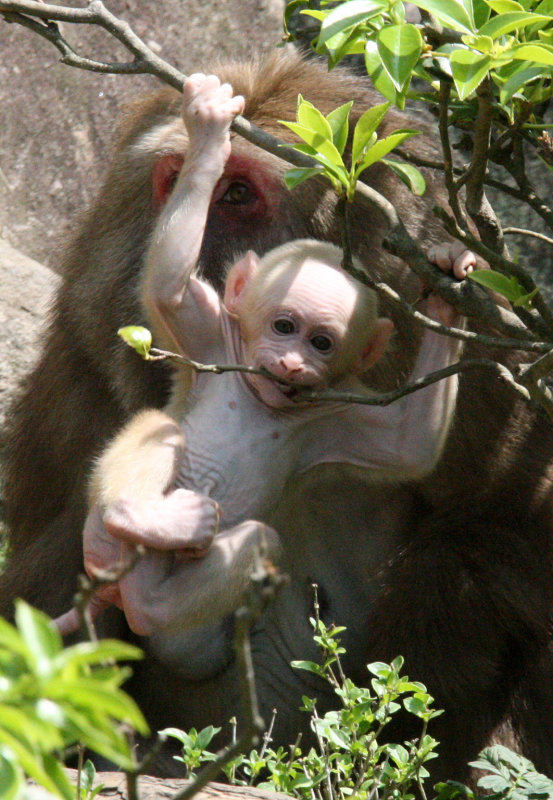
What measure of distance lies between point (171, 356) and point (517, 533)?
6.03 ft

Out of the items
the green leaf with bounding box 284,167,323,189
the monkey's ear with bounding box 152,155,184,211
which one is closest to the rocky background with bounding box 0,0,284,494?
the monkey's ear with bounding box 152,155,184,211

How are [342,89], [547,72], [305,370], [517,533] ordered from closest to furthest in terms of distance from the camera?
[547,72], [305,370], [517,533], [342,89]

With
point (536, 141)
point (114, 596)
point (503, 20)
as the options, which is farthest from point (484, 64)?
point (114, 596)

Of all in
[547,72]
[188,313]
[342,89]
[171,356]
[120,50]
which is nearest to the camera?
[547,72]

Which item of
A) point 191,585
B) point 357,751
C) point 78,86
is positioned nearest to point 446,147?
point 191,585

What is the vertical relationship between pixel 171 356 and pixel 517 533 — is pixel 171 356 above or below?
above

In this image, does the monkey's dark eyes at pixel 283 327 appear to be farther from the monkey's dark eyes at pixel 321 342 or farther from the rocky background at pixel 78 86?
the rocky background at pixel 78 86

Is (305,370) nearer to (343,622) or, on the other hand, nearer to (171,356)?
(171,356)

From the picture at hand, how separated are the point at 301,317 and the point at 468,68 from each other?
3.24 ft

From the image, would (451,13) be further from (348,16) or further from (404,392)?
(404,392)

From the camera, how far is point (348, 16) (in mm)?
2453

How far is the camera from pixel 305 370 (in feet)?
10.4

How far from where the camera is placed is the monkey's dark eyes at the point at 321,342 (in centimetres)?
326

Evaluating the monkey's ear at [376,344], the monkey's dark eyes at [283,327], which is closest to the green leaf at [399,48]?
the monkey's dark eyes at [283,327]
